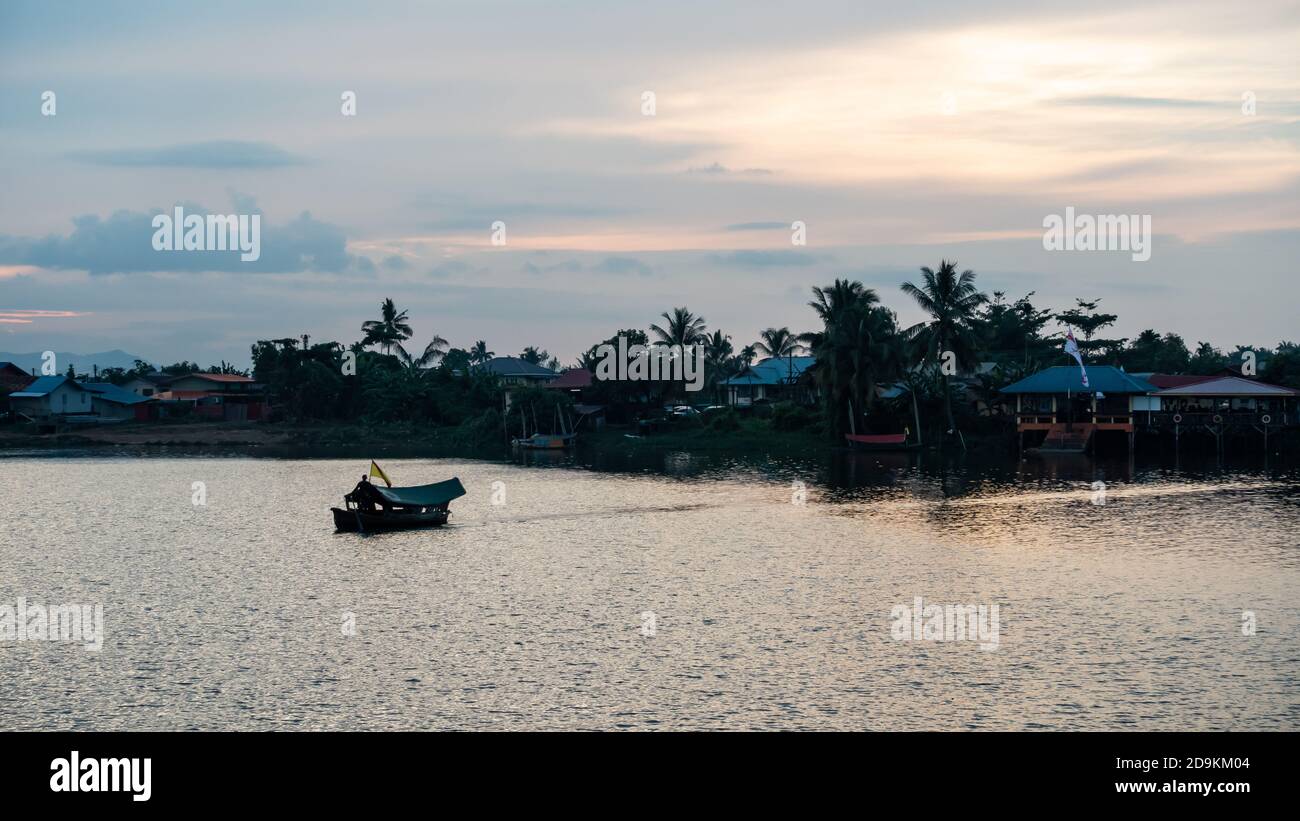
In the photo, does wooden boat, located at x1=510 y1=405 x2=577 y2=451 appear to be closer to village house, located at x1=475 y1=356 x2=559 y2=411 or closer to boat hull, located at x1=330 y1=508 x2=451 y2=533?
village house, located at x1=475 y1=356 x2=559 y2=411

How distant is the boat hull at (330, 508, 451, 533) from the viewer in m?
44.2

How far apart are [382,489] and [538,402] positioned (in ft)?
167

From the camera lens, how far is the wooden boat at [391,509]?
144ft

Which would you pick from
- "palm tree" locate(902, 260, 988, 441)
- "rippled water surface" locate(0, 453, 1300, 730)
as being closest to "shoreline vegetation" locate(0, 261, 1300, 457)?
"palm tree" locate(902, 260, 988, 441)

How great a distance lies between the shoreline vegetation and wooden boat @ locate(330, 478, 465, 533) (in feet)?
132

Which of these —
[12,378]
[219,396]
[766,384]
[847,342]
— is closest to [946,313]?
[847,342]

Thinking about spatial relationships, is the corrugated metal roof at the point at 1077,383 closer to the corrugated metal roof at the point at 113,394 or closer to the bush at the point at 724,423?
A: the bush at the point at 724,423

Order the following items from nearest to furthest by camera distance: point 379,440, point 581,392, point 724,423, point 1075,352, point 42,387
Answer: point 1075,352
point 724,423
point 379,440
point 581,392
point 42,387

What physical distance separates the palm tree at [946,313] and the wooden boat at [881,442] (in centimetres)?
581

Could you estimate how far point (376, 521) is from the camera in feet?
146

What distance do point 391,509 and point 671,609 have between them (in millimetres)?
19067

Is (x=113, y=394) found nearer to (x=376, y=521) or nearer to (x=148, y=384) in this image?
(x=148, y=384)
